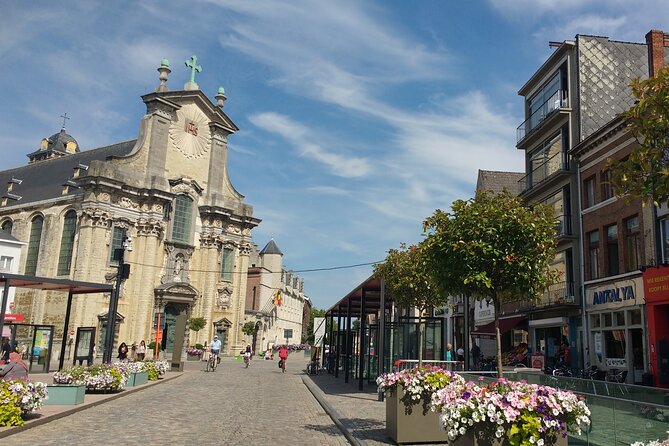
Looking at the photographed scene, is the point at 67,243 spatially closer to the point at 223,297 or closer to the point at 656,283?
the point at 223,297

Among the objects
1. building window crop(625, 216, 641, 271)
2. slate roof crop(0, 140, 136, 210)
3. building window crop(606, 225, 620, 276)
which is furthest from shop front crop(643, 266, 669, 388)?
slate roof crop(0, 140, 136, 210)

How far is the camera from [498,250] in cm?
1002

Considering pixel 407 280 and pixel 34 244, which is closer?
pixel 407 280

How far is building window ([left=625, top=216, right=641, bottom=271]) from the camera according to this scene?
22.0 m

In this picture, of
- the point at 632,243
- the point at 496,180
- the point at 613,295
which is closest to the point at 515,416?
the point at 632,243

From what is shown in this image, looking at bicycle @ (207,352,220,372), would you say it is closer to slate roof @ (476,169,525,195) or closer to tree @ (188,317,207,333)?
tree @ (188,317,207,333)

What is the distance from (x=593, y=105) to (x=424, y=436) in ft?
74.6

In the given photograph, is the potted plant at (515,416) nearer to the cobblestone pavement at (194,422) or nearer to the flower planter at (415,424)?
the flower planter at (415,424)

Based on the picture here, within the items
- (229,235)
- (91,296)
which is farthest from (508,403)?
(229,235)

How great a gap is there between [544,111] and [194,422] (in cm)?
2553

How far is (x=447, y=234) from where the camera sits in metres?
10.7

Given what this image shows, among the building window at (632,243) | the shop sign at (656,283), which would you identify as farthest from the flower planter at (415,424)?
the building window at (632,243)

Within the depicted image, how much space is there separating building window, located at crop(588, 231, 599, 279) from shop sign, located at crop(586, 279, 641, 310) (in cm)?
78

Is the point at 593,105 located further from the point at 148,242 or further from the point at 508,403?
the point at 148,242
